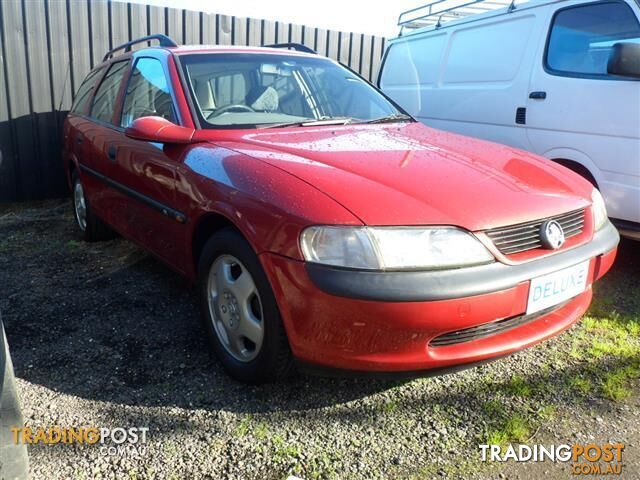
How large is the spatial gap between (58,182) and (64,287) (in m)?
3.12

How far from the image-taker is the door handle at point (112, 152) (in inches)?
135

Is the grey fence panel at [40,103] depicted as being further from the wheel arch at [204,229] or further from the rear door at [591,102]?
the rear door at [591,102]

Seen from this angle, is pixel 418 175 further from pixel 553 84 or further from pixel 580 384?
pixel 553 84

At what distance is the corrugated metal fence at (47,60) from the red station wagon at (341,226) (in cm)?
335

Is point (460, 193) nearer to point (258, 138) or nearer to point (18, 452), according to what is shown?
point (258, 138)

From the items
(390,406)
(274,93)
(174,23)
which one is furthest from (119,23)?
(390,406)

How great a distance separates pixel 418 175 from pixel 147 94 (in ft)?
6.17

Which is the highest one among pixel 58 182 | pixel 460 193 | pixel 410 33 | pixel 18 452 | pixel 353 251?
pixel 410 33

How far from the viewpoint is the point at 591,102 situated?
366 centimetres

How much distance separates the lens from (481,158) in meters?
2.57

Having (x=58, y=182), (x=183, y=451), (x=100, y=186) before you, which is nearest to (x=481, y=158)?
(x=183, y=451)

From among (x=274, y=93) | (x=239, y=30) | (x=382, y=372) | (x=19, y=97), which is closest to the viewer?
(x=382, y=372)

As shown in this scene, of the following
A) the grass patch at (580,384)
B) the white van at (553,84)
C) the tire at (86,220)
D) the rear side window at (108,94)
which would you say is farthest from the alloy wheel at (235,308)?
the white van at (553,84)

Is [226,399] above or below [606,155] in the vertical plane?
below
